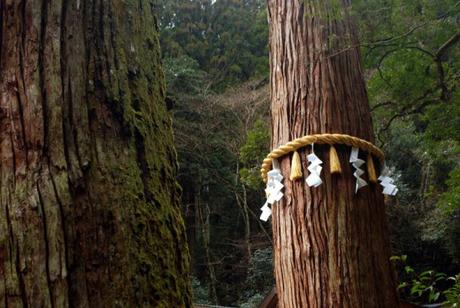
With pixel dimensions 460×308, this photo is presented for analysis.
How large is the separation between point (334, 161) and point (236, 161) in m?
8.89

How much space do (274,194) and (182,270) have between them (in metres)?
1.16

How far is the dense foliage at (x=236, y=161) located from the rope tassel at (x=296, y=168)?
2937 millimetres

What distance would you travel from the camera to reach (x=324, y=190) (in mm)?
1765

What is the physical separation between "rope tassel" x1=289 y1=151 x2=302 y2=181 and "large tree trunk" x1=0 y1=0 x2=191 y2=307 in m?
1.10

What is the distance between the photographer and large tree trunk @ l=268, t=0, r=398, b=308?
1684 millimetres

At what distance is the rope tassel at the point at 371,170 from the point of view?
179 cm

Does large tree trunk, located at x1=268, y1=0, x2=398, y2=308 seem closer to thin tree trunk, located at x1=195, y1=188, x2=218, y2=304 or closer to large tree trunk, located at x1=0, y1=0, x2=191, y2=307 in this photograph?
large tree trunk, located at x1=0, y1=0, x2=191, y2=307

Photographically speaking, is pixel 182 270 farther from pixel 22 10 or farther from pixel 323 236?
pixel 323 236

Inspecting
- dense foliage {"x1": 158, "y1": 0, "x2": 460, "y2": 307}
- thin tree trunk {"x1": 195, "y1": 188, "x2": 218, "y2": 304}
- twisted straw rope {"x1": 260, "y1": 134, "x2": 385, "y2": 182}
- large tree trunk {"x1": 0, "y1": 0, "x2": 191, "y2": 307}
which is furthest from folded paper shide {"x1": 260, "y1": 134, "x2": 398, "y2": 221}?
thin tree trunk {"x1": 195, "y1": 188, "x2": 218, "y2": 304}

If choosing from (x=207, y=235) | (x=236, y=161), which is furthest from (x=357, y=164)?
(x=207, y=235)

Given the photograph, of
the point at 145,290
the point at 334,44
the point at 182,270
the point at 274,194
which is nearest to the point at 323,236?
the point at 274,194

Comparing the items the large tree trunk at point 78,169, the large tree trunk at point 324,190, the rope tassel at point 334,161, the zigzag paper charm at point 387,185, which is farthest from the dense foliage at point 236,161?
the large tree trunk at point 78,169

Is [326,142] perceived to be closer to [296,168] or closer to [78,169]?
[296,168]

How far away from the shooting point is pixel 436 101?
12.4 ft
